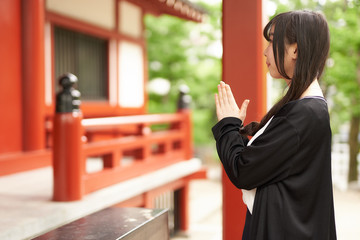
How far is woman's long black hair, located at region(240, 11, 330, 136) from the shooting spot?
5.32 ft

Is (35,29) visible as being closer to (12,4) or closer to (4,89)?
(12,4)

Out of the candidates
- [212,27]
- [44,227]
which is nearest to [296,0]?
[212,27]

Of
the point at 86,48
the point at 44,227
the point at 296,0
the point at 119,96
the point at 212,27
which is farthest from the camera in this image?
the point at 212,27

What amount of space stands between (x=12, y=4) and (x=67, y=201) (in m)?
2.97

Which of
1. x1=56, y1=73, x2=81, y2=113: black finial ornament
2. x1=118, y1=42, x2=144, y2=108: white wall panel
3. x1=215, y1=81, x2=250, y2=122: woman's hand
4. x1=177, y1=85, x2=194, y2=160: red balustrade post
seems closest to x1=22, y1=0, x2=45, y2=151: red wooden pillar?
x1=56, y1=73, x2=81, y2=113: black finial ornament

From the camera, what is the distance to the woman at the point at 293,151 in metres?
1.57

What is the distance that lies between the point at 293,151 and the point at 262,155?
0.35ft

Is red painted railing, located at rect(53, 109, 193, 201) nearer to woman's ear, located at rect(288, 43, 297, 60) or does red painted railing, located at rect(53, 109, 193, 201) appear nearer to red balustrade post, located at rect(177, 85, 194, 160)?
red balustrade post, located at rect(177, 85, 194, 160)

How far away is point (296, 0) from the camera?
12.0m

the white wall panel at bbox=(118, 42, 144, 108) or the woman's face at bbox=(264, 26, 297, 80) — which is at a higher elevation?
the white wall panel at bbox=(118, 42, 144, 108)

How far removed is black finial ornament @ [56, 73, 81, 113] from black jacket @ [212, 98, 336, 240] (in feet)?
9.75

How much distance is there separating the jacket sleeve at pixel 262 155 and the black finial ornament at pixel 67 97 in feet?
9.73

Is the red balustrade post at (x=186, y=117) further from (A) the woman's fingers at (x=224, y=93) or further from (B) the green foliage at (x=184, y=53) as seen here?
(B) the green foliage at (x=184, y=53)

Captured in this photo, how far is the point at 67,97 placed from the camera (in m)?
4.43
